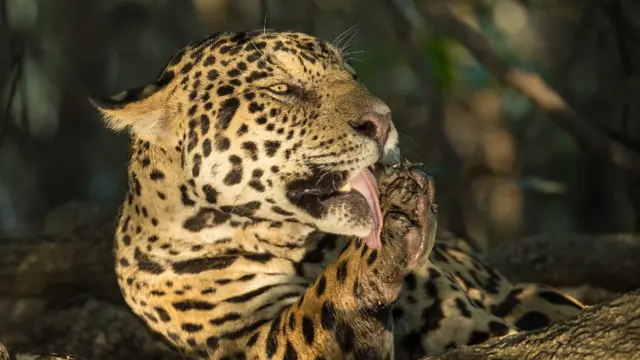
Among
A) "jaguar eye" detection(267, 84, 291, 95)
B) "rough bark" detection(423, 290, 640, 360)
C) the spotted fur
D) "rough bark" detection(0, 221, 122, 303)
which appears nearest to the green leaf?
"rough bark" detection(0, 221, 122, 303)

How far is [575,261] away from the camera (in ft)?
27.1

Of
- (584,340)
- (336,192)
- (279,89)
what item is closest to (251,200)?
(336,192)

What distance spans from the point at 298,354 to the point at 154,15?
15.9 meters

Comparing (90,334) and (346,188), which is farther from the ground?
(346,188)

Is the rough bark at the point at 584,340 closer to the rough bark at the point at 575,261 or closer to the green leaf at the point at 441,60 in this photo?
the rough bark at the point at 575,261

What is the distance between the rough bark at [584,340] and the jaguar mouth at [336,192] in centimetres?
102

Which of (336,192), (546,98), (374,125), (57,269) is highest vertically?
(374,125)

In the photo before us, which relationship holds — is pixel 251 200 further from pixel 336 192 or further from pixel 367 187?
pixel 367 187

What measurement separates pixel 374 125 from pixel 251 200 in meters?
0.65

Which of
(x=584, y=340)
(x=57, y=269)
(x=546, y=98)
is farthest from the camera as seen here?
(x=546, y=98)

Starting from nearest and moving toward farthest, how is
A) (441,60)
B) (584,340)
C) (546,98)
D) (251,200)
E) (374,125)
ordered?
(584,340)
(374,125)
(251,200)
(546,98)
(441,60)

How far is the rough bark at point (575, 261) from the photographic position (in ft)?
26.4

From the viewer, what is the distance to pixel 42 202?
14406 millimetres

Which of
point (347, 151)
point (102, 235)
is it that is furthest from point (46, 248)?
point (347, 151)
